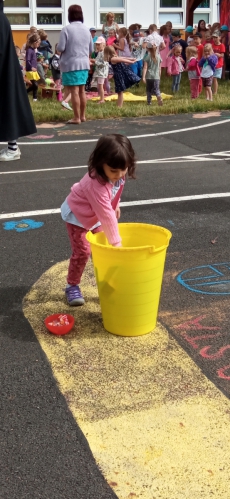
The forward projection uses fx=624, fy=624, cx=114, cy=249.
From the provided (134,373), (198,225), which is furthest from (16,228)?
(134,373)

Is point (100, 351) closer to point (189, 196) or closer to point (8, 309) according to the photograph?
point (8, 309)

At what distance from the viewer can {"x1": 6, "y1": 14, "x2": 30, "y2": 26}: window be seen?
72.9 feet

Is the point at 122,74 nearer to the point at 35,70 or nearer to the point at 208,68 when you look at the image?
the point at 208,68

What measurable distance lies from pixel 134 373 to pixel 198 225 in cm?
245

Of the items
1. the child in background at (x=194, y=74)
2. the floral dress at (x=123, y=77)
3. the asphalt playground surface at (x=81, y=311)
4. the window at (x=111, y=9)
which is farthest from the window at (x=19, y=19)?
the asphalt playground surface at (x=81, y=311)

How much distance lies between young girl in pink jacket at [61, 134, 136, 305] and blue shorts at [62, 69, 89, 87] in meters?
6.90

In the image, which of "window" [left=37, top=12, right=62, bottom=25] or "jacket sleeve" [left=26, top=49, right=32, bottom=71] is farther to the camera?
"window" [left=37, top=12, right=62, bottom=25]

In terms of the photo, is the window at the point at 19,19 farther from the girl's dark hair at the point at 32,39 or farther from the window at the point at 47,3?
the girl's dark hair at the point at 32,39

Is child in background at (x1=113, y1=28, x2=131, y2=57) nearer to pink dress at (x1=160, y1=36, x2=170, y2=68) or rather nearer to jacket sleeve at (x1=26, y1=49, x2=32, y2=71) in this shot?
pink dress at (x1=160, y1=36, x2=170, y2=68)

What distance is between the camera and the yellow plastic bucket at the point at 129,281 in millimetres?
3166

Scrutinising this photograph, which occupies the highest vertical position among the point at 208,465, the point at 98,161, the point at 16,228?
the point at 98,161

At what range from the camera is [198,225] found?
17.2 feet

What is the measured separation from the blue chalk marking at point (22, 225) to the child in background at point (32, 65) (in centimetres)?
867

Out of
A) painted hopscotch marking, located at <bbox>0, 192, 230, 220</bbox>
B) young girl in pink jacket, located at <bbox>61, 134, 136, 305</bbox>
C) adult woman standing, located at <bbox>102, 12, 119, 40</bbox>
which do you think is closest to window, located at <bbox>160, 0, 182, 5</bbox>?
adult woman standing, located at <bbox>102, 12, 119, 40</bbox>
